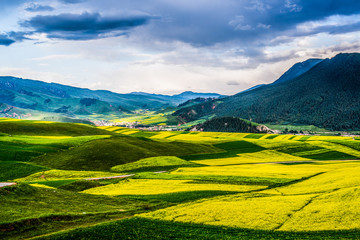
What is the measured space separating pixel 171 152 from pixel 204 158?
1678cm

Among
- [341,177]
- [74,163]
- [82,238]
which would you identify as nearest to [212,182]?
[341,177]

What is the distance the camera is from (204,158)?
4764 inches

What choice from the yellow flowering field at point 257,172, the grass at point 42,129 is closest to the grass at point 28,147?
the grass at point 42,129

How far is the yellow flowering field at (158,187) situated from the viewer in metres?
54.0

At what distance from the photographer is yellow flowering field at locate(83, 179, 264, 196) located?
54.0 m

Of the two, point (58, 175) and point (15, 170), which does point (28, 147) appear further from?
point (58, 175)

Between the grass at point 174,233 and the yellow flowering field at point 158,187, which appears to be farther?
the yellow flowering field at point 158,187

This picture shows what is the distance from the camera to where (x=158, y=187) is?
58.4 metres

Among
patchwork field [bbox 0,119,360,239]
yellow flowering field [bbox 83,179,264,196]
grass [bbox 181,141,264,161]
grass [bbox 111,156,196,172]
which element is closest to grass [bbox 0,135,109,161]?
patchwork field [bbox 0,119,360,239]

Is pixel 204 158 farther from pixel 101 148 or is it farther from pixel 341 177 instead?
pixel 341 177

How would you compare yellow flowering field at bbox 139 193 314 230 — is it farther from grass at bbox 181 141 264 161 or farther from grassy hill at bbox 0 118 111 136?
grassy hill at bbox 0 118 111 136

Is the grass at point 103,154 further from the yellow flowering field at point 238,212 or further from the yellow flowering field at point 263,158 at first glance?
the yellow flowering field at point 238,212

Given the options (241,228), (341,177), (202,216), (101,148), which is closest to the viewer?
(241,228)

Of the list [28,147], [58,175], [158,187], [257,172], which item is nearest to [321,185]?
[257,172]
